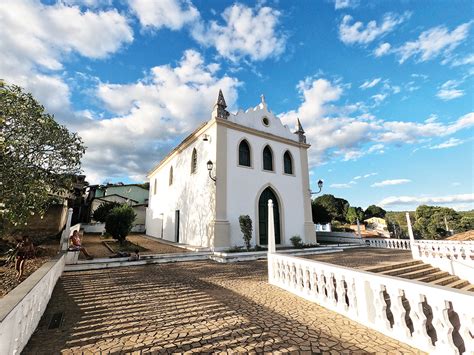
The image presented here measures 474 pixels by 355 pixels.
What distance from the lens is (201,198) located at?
12.6 meters

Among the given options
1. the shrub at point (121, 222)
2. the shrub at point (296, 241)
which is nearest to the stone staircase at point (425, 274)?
the shrub at point (296, 241)

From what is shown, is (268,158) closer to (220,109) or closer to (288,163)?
(288,163)

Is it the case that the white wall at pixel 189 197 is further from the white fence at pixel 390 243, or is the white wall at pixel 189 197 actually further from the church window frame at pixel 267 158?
the white fence at pixel 390 243

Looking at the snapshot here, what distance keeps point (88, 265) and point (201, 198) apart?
627cm

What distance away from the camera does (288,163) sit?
14891 mm

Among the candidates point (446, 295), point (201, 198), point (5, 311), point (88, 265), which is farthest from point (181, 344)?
point (201, 198)

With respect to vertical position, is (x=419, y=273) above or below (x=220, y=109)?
below

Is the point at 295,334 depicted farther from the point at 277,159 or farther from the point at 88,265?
the point at 277,159

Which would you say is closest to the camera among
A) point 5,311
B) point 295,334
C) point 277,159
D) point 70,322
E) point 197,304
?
point 5,311

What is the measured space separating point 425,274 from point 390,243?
7935mm

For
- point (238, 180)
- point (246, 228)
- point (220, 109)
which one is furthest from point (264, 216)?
point (220, 109)

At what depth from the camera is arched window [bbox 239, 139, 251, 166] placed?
12867 millimetres

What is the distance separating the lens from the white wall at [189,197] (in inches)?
473

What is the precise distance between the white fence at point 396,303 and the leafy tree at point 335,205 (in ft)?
112
